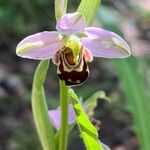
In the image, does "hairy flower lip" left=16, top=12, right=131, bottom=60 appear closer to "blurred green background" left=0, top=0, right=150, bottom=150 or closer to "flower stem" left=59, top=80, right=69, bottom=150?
"flower stem" left=59, top=80, right=69, bottom=150

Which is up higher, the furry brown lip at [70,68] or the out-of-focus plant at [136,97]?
the furry brown lip at [70,68]

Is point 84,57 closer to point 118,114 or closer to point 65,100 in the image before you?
point 65,100

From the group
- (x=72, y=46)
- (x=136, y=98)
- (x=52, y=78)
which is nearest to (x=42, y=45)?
(x=72, y=46)

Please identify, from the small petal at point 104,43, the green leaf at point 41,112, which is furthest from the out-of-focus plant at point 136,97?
the small petal at point 104,43

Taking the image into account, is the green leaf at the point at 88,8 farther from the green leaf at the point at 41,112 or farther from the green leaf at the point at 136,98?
the green leaf at the point at 136,98

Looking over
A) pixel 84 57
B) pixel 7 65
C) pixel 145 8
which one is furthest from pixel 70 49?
pixel 145 8

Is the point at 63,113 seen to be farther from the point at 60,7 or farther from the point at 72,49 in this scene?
the point at 60,7

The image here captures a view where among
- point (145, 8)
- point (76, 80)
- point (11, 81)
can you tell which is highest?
point (76, 80)

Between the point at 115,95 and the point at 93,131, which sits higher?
the point at 93,131
